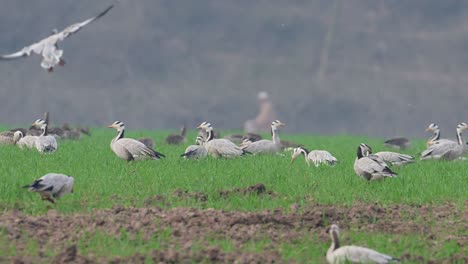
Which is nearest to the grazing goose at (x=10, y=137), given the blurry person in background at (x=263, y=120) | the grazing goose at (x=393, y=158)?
the grazing goose at (x=393, y=158)

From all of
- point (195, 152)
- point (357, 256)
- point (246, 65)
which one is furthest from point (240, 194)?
point (246, 65)

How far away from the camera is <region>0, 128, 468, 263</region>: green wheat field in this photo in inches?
398

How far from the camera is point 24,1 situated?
2167 inches

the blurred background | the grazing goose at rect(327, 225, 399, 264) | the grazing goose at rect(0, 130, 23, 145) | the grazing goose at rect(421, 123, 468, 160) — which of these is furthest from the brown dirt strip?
the blurred background

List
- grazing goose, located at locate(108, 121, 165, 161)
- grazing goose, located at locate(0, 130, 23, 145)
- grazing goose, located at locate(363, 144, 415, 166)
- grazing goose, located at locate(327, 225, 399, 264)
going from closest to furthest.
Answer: grazing goose, located at locate(327, 225, 399, 264), grazing goose, located at locate(108, 121, 165, 161), grazing goose, located at locate(363, 144, 415, 166), grazing goose, located at locate(0, 130, 23, 145)

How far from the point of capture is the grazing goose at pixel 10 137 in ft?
66.3

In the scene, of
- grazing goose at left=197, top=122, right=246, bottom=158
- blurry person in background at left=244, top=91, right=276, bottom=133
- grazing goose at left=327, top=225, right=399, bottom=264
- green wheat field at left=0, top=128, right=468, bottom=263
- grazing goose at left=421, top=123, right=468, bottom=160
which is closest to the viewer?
grazing goose at left=327, top=225, right=399, bottom=264

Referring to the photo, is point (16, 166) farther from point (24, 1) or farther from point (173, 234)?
point (24, 1)

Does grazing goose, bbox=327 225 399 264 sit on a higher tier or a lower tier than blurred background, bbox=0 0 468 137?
lower

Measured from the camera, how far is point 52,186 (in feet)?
38.4

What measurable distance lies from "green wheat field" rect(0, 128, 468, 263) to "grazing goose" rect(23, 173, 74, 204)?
0.44 ft

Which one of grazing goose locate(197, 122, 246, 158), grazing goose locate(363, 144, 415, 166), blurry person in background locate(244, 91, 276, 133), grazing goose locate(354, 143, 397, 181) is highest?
blurry person in background locate(244, 91, 276, 133)

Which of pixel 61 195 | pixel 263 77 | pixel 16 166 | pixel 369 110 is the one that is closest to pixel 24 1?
pixel 263 77

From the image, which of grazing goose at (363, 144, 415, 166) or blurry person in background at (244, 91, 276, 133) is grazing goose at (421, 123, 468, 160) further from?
blurry person in background at (244, 91, 276, 133)
